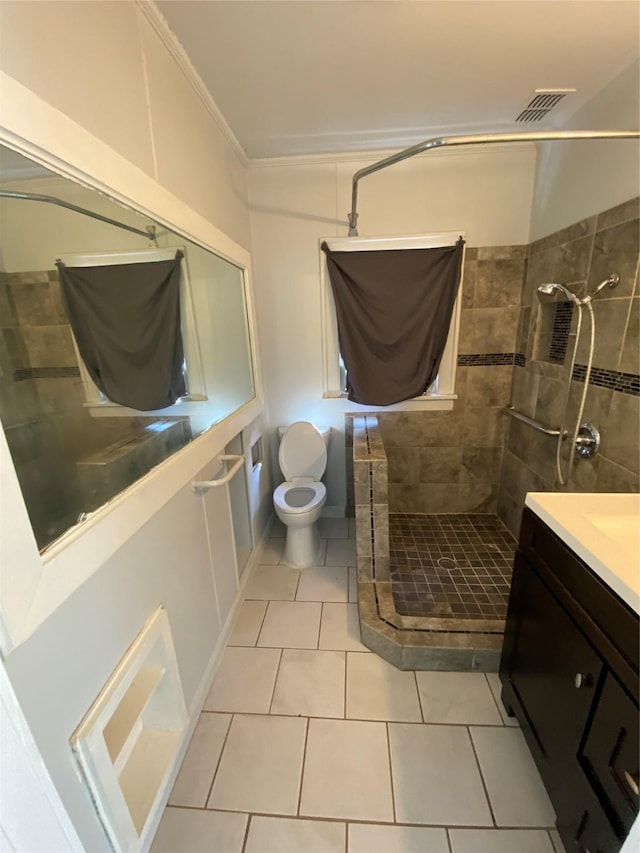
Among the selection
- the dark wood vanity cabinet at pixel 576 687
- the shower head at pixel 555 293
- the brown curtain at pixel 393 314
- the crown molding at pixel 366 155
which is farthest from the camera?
the brown curtain at pixel 393 314

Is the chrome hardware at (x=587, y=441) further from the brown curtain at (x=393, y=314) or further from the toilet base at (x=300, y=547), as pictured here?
the toilet base at (x=300, y=547)

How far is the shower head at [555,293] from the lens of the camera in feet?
5.69

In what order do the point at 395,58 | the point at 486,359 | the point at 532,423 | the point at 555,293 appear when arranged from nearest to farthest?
1. the point at 395,58
2. the point at 555,293
3. the point at 532,423
4. the point at 486,359

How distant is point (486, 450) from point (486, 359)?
66 centimetres

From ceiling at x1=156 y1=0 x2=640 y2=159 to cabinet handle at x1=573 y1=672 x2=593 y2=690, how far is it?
2.09m

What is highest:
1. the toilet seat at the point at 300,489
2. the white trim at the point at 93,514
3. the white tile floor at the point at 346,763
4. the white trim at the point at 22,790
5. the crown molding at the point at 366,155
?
the crown molding at the point at 366,155

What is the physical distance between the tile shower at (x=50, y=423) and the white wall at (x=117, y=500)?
0.27 feet

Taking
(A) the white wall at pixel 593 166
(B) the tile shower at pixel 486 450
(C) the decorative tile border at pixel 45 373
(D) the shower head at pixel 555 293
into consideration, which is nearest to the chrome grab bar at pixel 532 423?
(B) the tile shower at pixel 486 450

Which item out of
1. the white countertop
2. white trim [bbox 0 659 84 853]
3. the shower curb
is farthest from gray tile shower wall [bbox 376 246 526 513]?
white trim [bbox 0 659 84 853]

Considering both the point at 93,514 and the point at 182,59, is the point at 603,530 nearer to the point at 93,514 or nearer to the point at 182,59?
the point at 93,514

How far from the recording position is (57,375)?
3.33 ft

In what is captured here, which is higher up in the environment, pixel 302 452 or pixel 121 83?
pixel 121 83

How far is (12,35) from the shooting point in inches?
27.4

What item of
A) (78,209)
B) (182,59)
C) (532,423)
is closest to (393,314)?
(532,423)
